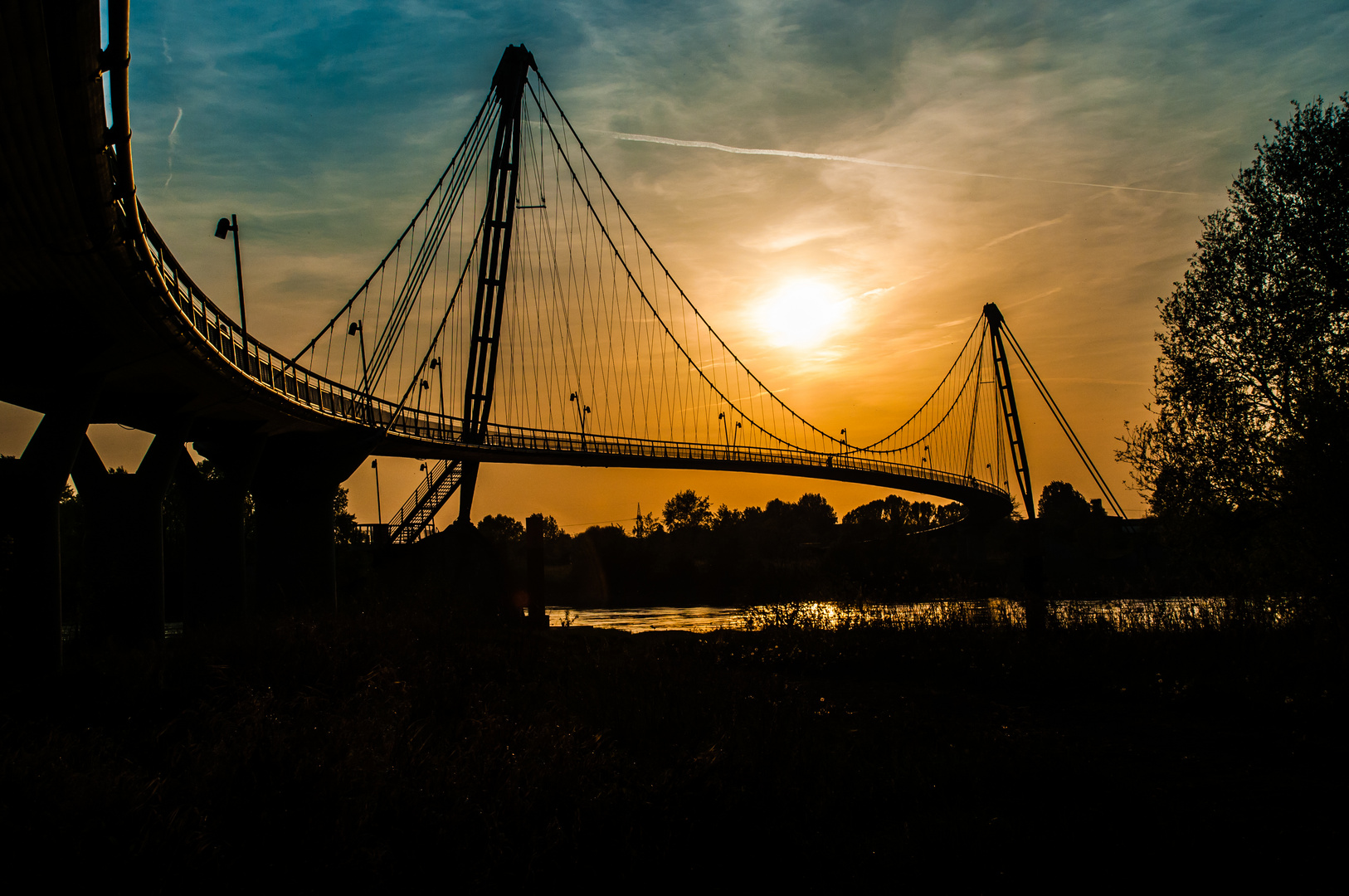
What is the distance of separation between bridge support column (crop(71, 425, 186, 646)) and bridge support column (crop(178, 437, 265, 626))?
5042mm

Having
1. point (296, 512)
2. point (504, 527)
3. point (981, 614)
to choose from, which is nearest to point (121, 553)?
point (296, 512)

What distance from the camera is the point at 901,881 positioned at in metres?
5.31

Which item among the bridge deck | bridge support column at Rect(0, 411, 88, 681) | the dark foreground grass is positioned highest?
the bridge deck

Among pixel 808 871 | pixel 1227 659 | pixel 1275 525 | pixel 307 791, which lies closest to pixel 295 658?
pixel 307 791

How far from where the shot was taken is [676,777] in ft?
20.8

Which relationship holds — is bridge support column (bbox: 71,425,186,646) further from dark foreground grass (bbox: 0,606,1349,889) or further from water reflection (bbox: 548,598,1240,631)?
dark foreground grass (bbox: 0,606,1349,889)

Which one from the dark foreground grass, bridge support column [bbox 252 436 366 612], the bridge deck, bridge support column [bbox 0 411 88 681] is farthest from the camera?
bridge support column [bbox 252 436 366 612]

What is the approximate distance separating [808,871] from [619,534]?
A: 224ft

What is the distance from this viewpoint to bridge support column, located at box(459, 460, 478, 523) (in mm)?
48906

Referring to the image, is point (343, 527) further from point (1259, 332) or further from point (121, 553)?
point (1259, 332)

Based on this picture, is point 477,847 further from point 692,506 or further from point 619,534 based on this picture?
point 692,506

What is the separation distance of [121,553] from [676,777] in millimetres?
21103

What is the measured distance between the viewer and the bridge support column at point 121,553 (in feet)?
71.2

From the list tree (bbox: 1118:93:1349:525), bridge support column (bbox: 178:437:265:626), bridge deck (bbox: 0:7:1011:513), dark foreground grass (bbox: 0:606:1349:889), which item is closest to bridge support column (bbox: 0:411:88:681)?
bridge deck (bbox: 0:7:1011:513)
